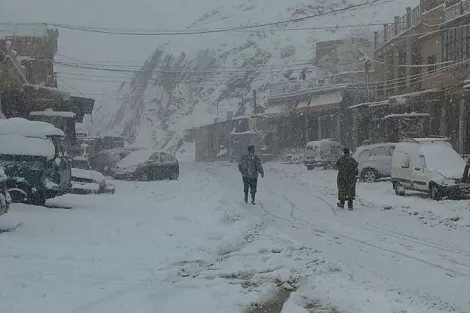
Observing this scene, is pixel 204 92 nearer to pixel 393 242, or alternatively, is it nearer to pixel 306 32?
pixel 306 32

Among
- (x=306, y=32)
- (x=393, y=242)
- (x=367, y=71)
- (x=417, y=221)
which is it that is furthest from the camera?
(x=306, y=32)

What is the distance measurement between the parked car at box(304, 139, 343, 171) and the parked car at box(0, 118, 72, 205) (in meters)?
22.7

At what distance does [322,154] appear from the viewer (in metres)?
34.7

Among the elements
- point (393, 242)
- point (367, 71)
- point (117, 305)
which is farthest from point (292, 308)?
point (367, 71)

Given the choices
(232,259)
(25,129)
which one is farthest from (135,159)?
(232,259)

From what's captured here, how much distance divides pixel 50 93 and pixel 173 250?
72.0ft

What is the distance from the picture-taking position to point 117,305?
6.15 meters

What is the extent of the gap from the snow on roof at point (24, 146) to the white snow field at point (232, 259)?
133cm

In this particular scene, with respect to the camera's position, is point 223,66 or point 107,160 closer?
point 107,160

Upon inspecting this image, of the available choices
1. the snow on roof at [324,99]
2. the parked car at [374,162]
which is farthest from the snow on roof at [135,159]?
the snow on roof at [324,99]

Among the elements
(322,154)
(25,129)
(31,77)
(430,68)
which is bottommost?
(322,154)

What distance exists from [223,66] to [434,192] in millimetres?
78676

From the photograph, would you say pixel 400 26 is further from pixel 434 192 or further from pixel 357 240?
pixel 357 240

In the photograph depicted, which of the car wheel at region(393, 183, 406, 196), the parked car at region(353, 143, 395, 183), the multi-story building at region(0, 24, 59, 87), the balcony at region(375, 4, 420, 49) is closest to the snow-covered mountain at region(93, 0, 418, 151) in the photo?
the balcony at region(375, 4, 420, 49)
